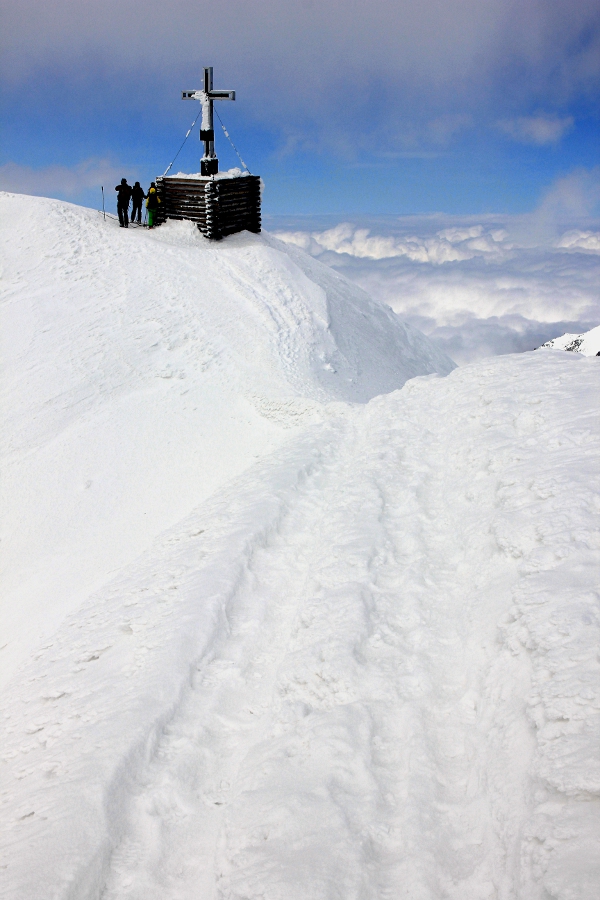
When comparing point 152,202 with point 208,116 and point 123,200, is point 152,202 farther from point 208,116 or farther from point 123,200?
point 208,116

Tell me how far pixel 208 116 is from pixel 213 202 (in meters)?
2.57

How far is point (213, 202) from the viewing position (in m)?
20.7

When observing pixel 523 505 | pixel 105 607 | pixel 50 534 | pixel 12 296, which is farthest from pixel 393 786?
pixel 12 296

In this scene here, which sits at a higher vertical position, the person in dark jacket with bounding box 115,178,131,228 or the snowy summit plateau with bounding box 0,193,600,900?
the person in dark jacket with bounding box 115,178,131,228

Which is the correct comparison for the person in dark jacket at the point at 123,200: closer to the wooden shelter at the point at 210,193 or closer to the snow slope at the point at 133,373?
the snow slope at the point at 133,373

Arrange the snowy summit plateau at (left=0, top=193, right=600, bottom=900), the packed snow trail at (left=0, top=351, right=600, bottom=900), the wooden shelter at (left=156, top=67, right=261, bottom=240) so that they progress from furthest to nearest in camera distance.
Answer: the wooden shelter at (left=156, top=67, right=261, bottom=240) → the snowy summit plateau at (left=0, top=193, right=600, bottom=900) → the packed snow trail at (left=0, top=351, right=600, bottom=900)

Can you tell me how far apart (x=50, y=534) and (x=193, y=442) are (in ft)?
11.4

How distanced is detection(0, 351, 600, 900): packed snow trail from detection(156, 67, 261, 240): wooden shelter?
1365 cm

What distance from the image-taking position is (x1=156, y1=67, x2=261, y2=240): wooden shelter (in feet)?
67.1

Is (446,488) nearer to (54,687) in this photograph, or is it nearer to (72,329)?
(54,687)

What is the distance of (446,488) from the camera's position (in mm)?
9625

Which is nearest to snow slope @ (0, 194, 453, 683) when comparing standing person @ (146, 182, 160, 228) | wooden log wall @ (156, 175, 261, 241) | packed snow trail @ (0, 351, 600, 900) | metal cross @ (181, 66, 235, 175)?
wooden log wall @ (156, 175, 261, 241)

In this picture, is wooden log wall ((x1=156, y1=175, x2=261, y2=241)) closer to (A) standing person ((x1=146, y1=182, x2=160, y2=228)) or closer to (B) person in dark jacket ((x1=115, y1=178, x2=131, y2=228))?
(A) standing person ((x1=146, y1=182, x2=160, y2=228))

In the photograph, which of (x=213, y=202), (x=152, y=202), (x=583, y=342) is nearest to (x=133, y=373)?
(x=213, y=202)
